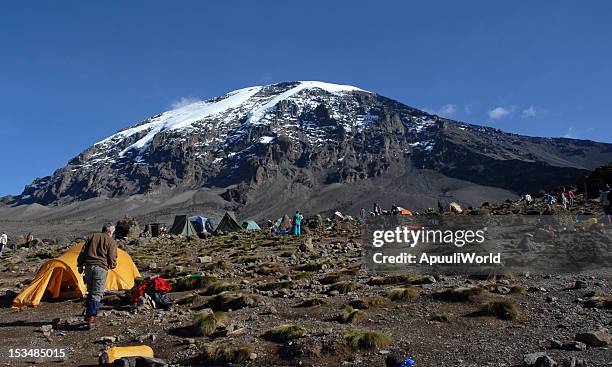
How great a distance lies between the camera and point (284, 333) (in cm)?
881

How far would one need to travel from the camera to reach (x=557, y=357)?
7008mm

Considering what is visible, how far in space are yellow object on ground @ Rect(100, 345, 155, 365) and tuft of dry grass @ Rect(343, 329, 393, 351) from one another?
3.25 meters

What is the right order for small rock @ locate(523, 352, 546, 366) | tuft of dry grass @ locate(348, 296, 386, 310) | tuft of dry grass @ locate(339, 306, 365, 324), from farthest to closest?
tuft of dry grass @ locate(348, 296, 386, 310) → tuft of dry grass @ locate(339, 306, 365, 324) → small rock @ locate(523, 352, 546, 366)

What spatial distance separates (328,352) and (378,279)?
5846mm

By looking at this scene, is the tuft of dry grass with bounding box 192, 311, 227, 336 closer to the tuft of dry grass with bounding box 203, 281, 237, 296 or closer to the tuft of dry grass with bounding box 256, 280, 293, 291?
the tuft of dry grass with bounding box 203, 281, 237, 296

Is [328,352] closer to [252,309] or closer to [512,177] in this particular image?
[252,309]

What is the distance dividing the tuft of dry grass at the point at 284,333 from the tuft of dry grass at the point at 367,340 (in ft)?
2.91

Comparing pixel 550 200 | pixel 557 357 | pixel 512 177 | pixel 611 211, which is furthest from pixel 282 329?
pixel 512 177

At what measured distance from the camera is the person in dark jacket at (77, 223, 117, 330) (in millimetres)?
10156

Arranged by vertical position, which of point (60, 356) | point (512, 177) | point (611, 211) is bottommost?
point (60, 356)

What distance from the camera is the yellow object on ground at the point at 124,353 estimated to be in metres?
7.87

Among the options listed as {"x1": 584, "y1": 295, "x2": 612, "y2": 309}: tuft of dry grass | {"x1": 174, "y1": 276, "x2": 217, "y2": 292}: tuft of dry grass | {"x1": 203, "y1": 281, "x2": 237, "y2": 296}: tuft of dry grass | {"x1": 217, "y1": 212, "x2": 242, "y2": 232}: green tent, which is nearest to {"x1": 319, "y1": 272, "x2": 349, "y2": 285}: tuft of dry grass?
{"x1": 203, "y1": 281, "x2": 237, "y2": 296}: tuft of dry grass

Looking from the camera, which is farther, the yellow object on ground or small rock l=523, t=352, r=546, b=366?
the yellow object on ground

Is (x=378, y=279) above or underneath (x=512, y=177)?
underneath
